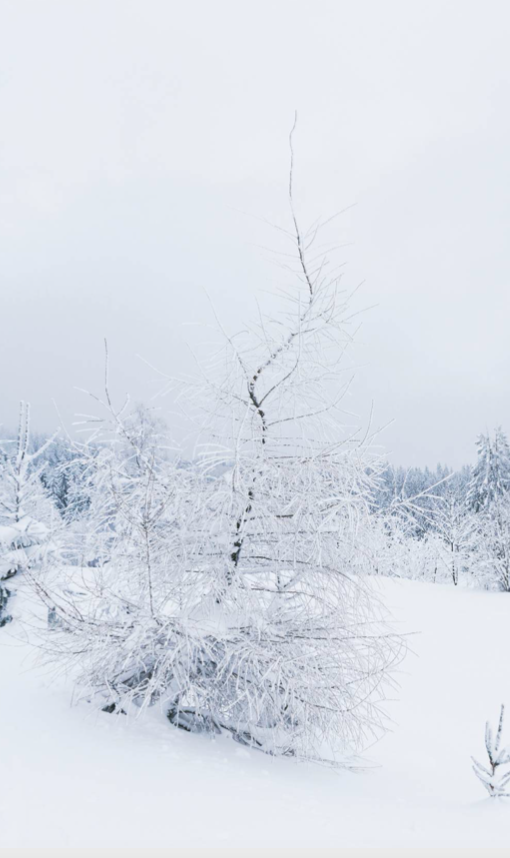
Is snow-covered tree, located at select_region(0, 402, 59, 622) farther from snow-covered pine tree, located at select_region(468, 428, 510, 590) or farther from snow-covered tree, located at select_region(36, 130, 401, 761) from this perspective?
snow-covered pine tree, located at select_region(468, 428, 510, 590)

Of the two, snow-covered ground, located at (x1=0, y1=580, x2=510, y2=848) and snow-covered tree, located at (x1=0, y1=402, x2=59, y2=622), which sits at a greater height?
snow-covered tree, located at (x1=0, y1=402, x2=59, y2=622)

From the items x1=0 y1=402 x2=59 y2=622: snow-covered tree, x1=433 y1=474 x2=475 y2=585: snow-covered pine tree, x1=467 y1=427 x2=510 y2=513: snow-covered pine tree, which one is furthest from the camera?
x1=467 y1=427 x2=510 y2=513: snow-covered pine tree

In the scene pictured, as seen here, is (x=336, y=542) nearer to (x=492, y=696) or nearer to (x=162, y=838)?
(x=162, y=838)

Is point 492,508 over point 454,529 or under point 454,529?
over

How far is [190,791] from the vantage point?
3438 mm

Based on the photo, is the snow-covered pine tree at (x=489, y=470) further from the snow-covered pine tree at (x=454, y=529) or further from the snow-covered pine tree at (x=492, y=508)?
the snow-covered pine tree at (x=454, y=529)

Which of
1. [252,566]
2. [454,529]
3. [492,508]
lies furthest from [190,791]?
[454,529]

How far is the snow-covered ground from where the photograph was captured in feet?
9.46

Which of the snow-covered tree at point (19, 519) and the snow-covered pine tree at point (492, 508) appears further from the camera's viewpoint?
the snow-covered pine tree at point (492, 508)

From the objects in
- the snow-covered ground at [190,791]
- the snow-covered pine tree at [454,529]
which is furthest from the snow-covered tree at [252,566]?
the snow-covered pine tree at [454,529]

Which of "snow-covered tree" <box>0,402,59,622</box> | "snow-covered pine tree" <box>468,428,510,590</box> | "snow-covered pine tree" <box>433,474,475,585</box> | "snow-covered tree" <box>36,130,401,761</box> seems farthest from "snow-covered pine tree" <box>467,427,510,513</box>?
"snow-covered tree" <box>36,130,401,761</box>

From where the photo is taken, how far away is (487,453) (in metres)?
34.8

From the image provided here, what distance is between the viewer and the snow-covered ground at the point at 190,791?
2.88 m

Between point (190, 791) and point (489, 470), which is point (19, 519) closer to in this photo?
point (190, 791)
